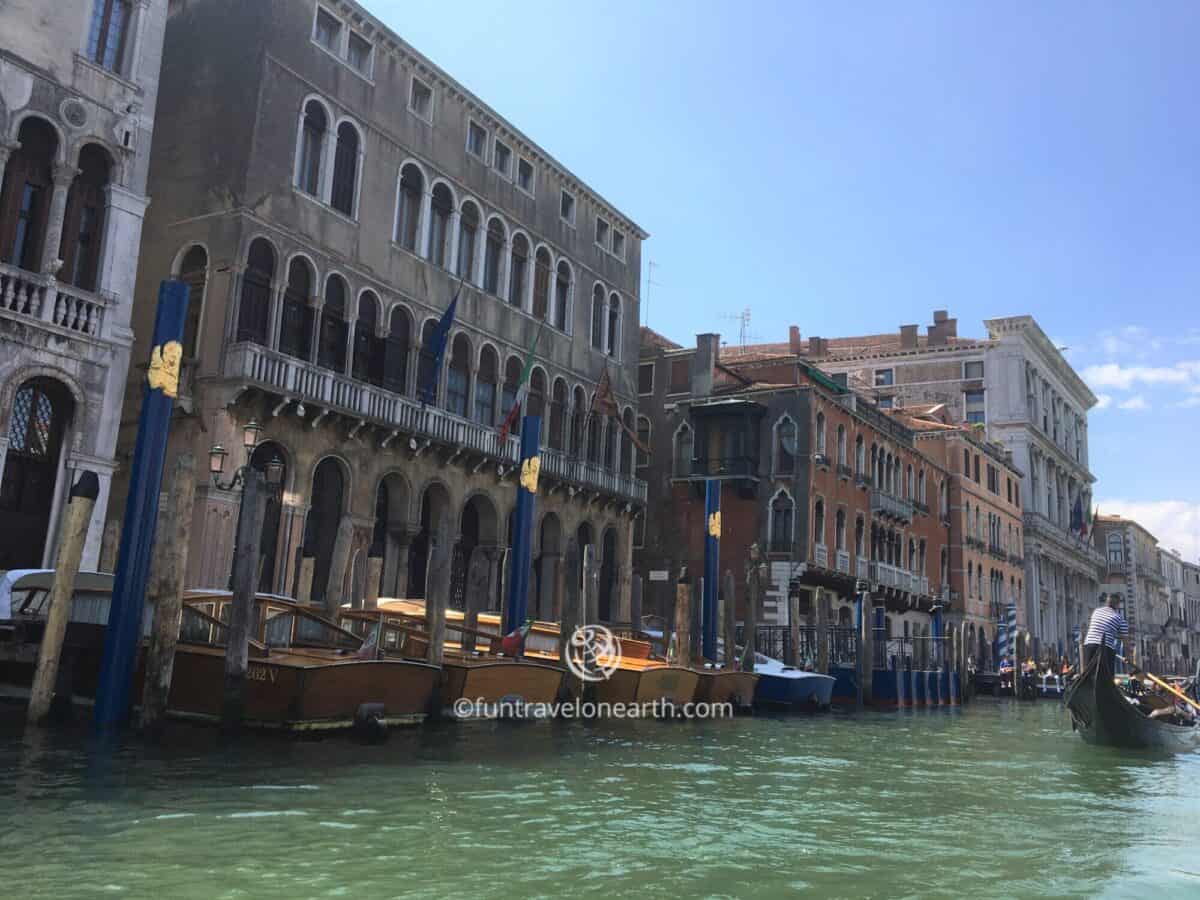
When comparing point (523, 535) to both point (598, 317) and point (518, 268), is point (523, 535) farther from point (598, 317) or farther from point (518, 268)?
point (598, 317)

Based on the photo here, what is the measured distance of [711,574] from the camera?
66.5 feet

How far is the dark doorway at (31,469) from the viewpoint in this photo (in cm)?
1341

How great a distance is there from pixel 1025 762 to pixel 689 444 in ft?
54.8

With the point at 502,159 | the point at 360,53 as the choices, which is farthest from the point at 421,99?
the point at 502,159

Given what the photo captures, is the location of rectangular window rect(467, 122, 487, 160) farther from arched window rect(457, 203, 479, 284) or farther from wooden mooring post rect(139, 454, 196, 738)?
wooden mooring post rect(139, 454, 196, 738)

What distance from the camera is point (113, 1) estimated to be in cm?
1487

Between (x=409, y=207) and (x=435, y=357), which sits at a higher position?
(x=409, y=207)

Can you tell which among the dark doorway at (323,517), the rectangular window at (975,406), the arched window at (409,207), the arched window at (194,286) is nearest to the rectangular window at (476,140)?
the arched window at (409,207)

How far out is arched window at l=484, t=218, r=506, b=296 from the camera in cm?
2139

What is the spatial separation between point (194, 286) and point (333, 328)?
2.22 meters

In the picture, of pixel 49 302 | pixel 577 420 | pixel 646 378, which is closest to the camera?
pixel 49 302

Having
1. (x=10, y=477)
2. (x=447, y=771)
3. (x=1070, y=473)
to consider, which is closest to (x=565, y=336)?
(x=10, y=477)

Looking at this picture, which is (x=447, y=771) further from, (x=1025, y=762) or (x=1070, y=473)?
(x=1070, y=473)

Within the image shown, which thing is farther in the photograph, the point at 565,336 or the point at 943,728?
the point at 565,336
